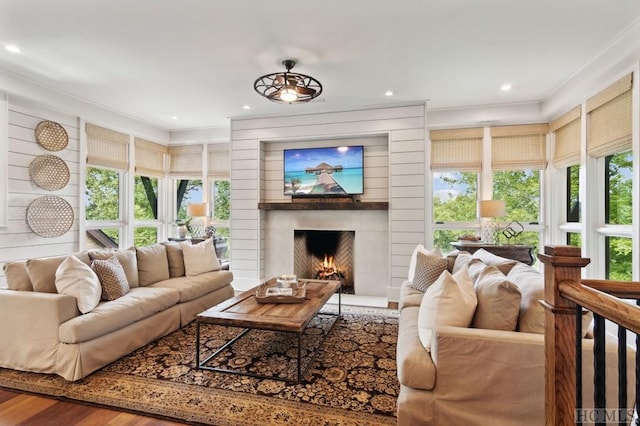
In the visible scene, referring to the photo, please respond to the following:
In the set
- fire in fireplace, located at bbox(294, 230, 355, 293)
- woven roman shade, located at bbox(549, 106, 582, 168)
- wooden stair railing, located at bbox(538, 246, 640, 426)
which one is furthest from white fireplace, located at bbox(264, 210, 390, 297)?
wooden stair railing, located at bbox(538, 246, 640, 426)

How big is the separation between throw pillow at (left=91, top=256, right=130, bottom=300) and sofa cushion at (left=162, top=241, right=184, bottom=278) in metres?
0.90

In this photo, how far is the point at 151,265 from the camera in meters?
3.66

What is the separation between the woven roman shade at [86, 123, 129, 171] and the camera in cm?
477

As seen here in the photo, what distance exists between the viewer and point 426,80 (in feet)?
12.7

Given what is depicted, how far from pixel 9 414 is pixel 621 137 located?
17.4 feet

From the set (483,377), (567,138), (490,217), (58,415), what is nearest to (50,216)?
(58,415)

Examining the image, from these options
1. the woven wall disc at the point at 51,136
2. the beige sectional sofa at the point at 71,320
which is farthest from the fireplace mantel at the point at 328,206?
the woven wall disc at the point at 51,136

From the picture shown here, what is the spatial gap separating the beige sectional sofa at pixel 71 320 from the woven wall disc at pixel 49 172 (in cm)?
169

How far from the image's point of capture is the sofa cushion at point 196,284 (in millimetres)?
3479

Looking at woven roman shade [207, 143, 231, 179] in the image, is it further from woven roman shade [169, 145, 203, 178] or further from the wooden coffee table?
the wooden coffee table

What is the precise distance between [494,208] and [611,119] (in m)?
1.53

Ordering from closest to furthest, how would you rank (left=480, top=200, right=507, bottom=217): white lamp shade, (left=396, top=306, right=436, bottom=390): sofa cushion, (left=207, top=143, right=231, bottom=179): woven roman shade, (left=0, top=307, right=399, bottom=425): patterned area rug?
(left=396, top=306, right=436, bottom=390): sofa cushion
(left=0, top=307, right=399, bottom=425): patterned area rug
(left=480, top=200, right=507, bottom=217): white lamp shade
(left=207, top=143, right=231, bottom=179): woven roman shade

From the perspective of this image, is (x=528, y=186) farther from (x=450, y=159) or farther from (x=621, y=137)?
(x=621, y=137)

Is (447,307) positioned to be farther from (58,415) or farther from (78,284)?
(78,284)
